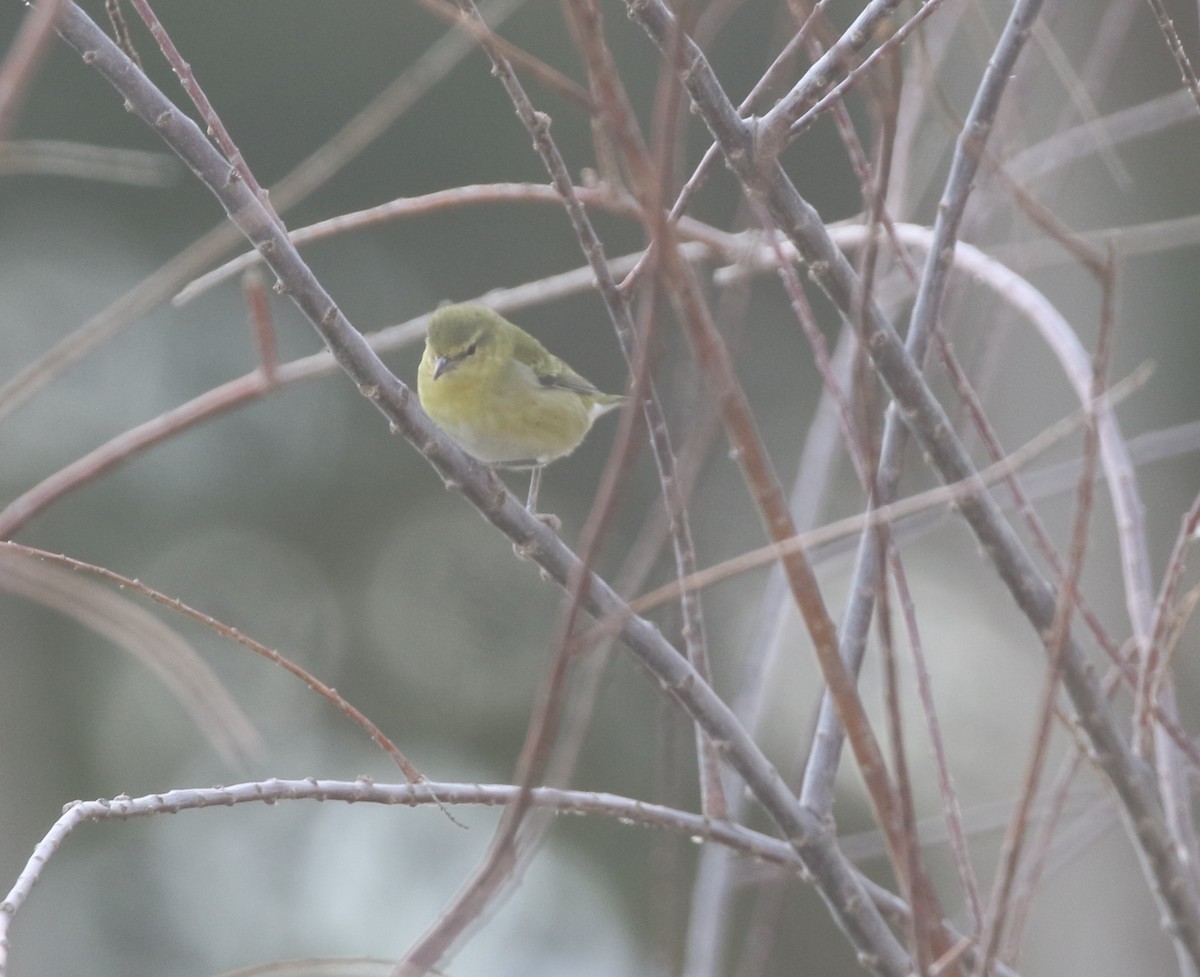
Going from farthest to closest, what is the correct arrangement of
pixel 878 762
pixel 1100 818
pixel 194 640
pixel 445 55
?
pixel 194 640 < pixel 1100 818 < pixel 445 55 < pixel 878 762

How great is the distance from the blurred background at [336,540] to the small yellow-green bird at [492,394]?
3.91m

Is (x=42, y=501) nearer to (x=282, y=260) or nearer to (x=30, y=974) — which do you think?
(x=282, y=260)

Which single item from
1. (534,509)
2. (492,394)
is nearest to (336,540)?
(492,394)

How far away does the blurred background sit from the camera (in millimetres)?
7730

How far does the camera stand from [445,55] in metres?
1.46

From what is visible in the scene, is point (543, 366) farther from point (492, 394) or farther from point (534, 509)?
point (534, 509)

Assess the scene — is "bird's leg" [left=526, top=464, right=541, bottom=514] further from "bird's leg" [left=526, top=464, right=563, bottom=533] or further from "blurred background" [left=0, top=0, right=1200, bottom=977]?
"blurred background" [left=0, top=0, right=1200, bottom=977]

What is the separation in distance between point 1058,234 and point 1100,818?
3.47 feet

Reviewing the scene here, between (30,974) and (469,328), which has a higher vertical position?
(469,328)

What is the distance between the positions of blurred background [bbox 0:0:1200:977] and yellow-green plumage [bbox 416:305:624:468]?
12.9 feet

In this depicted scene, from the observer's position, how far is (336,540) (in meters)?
8.74

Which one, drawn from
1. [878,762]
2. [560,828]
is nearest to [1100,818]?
[878,762]

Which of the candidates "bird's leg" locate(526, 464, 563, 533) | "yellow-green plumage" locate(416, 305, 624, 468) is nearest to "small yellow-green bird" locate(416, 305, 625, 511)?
"yellow-green plumage" locate(416, 305, 624, 468)

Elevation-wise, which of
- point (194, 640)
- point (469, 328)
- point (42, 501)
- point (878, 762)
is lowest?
point (878, 762)
